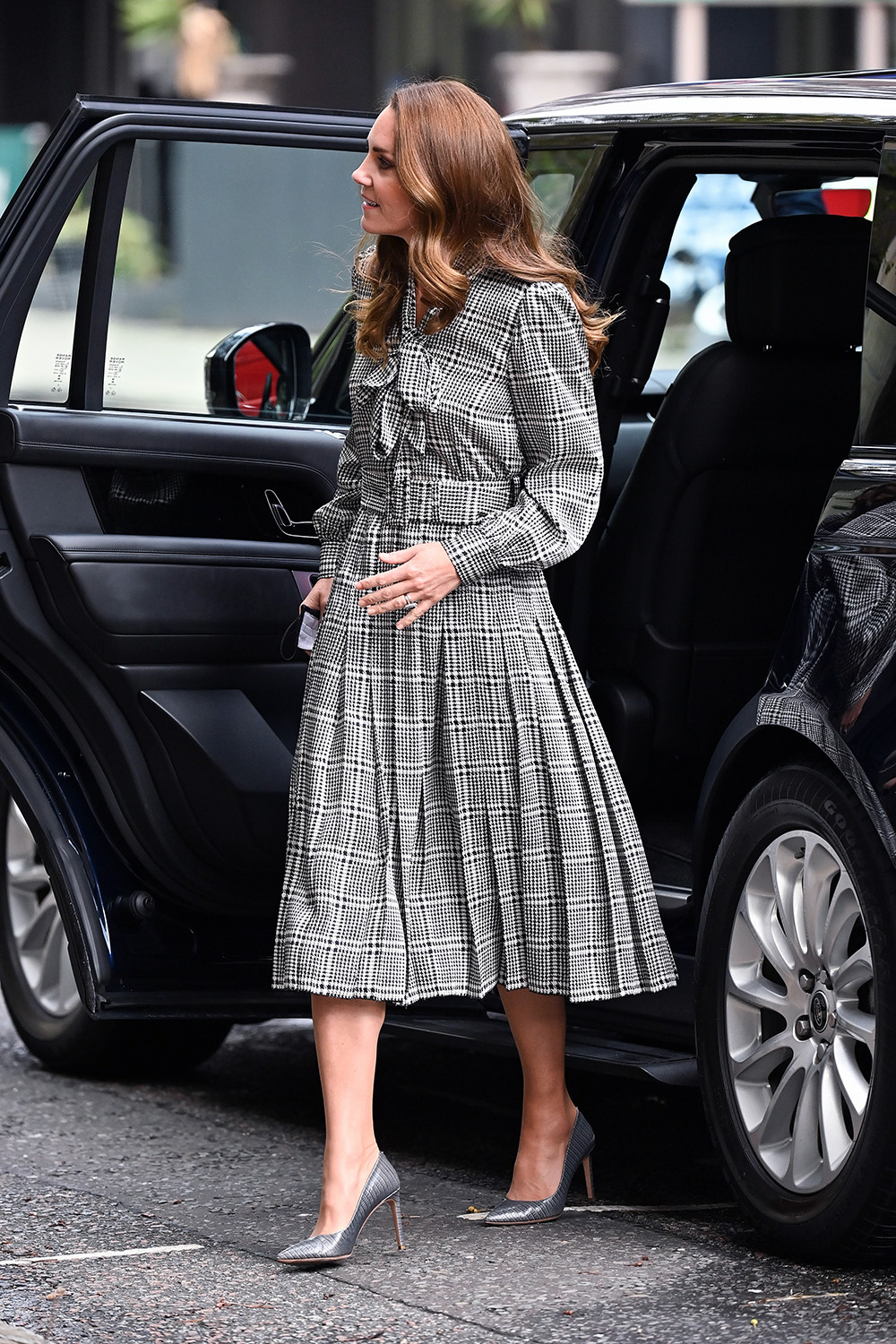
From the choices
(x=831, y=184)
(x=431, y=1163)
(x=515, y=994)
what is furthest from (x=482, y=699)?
(x=831, y=184)

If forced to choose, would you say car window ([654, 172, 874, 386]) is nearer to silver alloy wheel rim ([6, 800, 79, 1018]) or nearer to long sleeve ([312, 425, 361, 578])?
long sleeve ([312, 425, 361, 578])

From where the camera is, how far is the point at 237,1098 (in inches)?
194

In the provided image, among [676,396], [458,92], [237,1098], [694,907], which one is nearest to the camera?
[458,92]

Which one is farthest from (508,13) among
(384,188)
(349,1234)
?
(349,1234)

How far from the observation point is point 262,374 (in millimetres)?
4375

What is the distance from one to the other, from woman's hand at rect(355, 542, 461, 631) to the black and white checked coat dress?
0.04 meters

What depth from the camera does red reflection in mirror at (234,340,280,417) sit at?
14.2ft

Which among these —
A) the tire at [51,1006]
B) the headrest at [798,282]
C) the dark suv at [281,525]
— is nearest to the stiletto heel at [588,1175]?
the dark suv at [281,525]

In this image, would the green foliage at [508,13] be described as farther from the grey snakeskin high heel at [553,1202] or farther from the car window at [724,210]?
the grey snakeskin high heel at [553,1202]

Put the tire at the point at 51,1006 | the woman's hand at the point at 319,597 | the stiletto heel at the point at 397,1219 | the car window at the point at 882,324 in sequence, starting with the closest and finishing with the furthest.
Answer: the car window at the point at 882,324, the stiletto heel at the point at 397,1219, the woman's hand at the point at 319,597, the tire at the point at 51,1006

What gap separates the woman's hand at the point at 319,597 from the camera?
3.70 metres

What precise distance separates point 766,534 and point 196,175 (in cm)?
146

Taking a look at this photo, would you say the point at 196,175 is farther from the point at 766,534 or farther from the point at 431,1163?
the point at 431,1163

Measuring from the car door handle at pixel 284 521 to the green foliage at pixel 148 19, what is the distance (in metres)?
17.8
